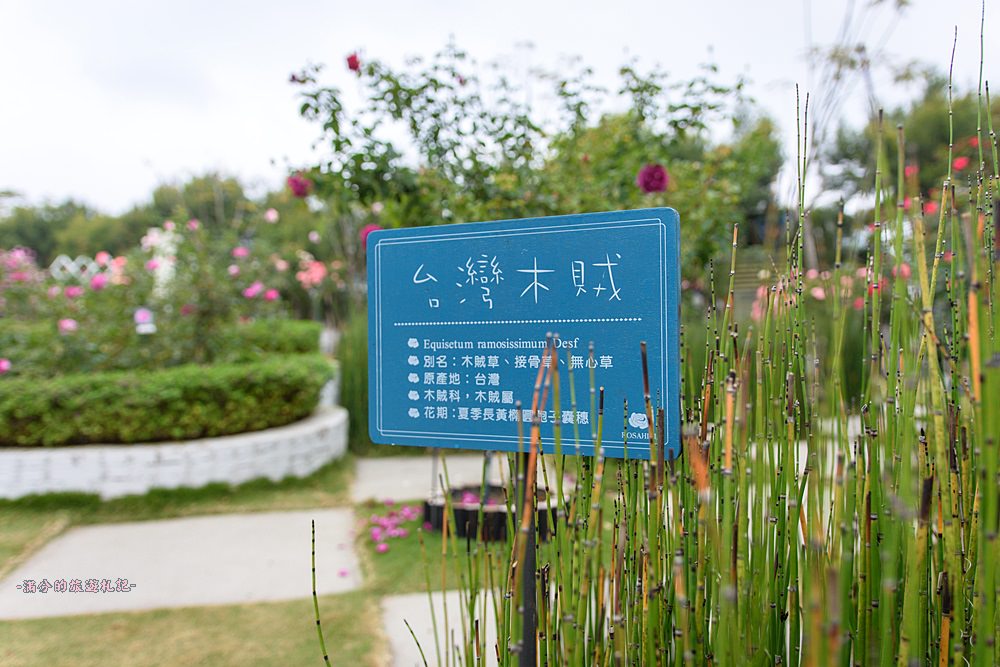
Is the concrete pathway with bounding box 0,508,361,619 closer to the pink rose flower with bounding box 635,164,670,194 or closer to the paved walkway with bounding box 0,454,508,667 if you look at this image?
the paved walkway with bounding box 0,454,508,667

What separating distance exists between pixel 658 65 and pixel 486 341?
1905mm

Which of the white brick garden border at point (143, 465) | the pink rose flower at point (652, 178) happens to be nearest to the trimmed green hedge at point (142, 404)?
the white brick garden border at point (143, 465)

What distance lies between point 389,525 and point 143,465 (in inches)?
47.1

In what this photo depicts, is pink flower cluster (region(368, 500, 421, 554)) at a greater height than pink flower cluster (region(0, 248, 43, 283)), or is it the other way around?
pink flower cluster (region(0, 248, 43, 283))

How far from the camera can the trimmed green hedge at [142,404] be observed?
10.1ft

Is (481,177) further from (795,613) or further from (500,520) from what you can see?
(795,613)

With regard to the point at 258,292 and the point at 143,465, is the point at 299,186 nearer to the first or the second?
the point at 143,465

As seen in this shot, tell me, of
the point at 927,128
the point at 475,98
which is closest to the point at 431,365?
the point at 475,98

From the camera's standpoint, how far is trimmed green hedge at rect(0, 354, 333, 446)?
3.09 m

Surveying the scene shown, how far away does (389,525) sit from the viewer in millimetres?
2818

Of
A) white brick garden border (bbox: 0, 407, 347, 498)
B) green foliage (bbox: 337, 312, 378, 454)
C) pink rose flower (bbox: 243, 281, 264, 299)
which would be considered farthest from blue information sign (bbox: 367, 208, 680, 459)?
pink rose flower (bbox: 243, 281, 264, 299)

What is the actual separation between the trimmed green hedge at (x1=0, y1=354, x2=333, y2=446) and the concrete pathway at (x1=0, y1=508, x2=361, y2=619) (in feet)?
1.59

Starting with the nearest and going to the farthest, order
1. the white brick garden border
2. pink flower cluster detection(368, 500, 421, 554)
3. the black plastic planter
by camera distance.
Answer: the black plastic planter, pink flower cluster detection(368, 500, 421, 554), the white brick garden border

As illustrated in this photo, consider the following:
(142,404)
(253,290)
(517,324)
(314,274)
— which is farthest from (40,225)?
(517,324)
